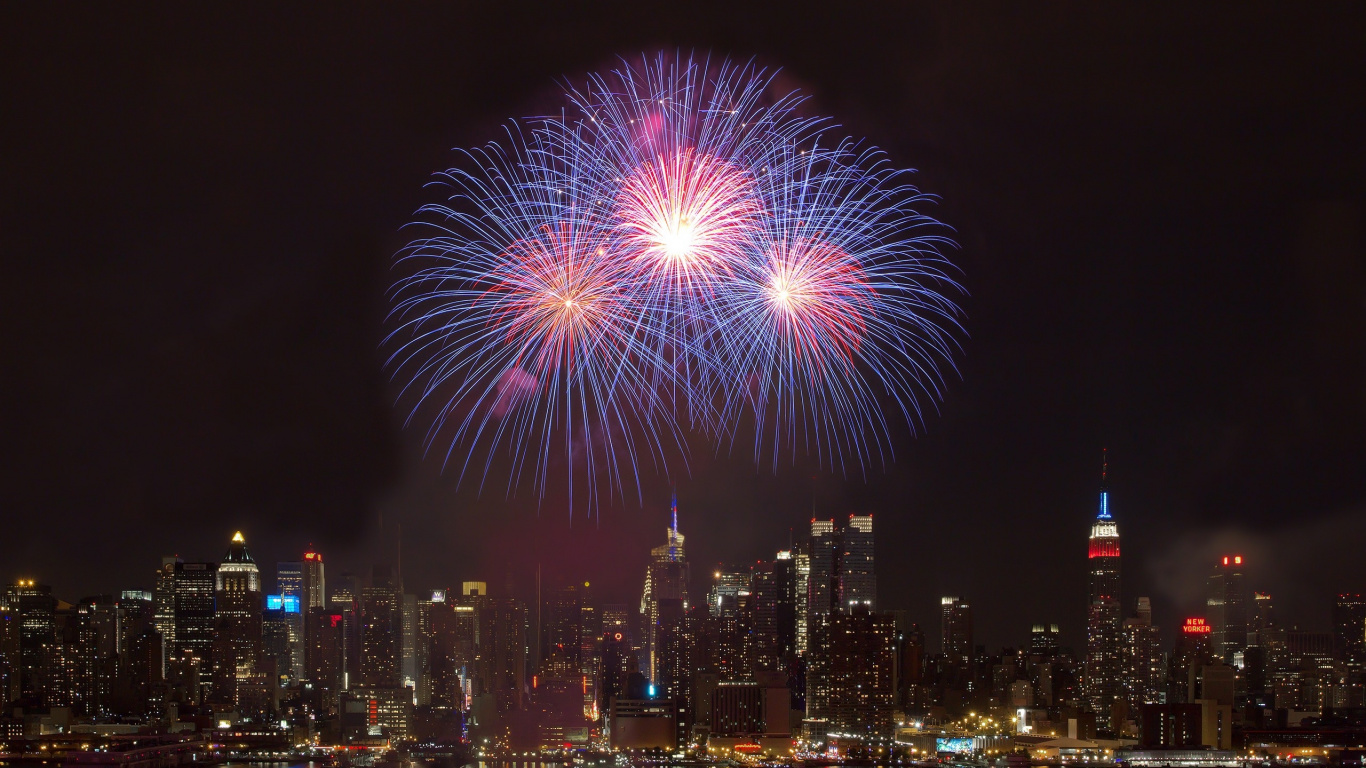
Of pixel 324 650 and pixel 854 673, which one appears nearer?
pixel 854 673

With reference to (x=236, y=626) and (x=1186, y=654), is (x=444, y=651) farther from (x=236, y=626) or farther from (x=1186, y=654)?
(x=1186, y=654)

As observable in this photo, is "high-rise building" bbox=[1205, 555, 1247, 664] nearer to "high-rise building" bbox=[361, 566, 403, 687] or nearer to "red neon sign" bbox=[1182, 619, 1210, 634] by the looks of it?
"red neon sign" bbox=[1182, 619, 1210, 634]

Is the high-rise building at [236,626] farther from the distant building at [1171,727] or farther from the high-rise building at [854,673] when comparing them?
the distant building at [1171,727]

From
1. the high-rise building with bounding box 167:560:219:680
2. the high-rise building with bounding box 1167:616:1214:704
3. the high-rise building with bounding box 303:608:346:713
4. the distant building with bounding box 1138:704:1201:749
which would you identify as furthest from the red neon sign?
the high-rise building with bounding box 167:560:219:680

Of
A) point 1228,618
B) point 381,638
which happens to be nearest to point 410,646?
point 381,638

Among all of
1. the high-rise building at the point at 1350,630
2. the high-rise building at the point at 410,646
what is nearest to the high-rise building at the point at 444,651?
the high-rise building at the point at 410,646
